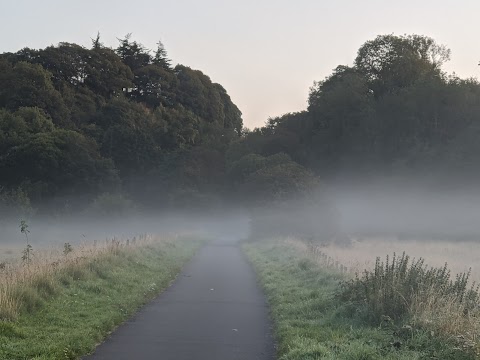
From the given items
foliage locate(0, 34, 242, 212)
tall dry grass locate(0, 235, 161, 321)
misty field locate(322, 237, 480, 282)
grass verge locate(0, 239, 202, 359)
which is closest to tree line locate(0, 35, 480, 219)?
foliage locate(0, 34, 242, 212)

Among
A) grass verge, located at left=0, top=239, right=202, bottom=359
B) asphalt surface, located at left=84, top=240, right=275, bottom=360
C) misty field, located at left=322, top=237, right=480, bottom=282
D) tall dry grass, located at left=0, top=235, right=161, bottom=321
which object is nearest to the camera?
grass verge, located at left=0, top=239, right=202, bottom=359

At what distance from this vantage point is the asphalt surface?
9336mm

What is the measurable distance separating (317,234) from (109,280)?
38.9m

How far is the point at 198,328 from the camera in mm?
11445

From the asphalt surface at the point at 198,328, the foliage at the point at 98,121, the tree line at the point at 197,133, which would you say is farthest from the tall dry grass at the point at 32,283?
the foliage at the point at 98,121

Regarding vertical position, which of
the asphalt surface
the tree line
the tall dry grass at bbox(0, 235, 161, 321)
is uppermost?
the tree line

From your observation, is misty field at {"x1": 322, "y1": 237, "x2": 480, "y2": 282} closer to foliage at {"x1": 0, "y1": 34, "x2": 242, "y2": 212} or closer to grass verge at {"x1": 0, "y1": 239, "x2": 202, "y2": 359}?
grass verge at {"x1": 0, "y1": 239, "x2": 202, "y2": 359}

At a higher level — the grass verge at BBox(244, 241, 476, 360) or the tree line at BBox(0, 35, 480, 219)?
the tree line at BBox(0, 35, 480, 219)

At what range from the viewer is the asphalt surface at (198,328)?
9.34 metres

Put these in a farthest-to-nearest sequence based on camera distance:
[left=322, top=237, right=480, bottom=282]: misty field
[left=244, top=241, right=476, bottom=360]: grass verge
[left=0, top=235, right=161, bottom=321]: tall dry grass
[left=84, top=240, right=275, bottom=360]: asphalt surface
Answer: [left=322, top=237, right=480, bottom=282]: misty field < [left=0, top=235, right=161, bottom=321]: tall dry grass < [left=84, top=240, right=275, bottom=360]: asphalt surface < [left=244, top=241, right=476, bottom=360]: grass verge

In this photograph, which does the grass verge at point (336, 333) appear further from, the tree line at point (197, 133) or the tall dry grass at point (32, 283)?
the tree line at point (197, 133)

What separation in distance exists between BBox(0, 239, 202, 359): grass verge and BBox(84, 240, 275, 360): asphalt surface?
1.24 feet

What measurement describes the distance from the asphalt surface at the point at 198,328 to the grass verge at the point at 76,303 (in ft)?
1.24

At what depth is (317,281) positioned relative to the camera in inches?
665
